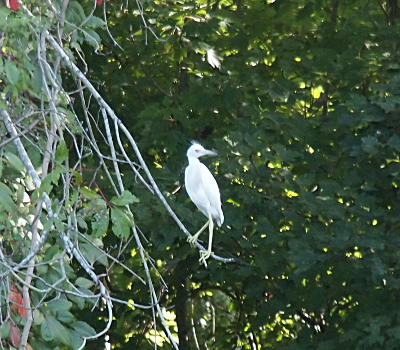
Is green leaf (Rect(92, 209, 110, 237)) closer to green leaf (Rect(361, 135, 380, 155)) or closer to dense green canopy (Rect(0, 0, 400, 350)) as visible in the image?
dense green canopy (Rect(0, 0, 400, 350))

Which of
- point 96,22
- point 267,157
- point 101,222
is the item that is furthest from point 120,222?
point 267,157

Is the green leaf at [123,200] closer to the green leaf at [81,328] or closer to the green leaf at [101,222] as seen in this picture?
the green leaf at [101,222]

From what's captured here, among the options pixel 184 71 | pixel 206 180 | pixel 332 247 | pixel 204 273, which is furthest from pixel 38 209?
pixel 184 71

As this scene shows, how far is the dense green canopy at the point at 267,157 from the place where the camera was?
5.05 meters

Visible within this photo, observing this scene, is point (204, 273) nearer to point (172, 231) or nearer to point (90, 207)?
point (172, 231)

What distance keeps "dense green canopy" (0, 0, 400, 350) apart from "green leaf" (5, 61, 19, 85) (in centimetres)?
196

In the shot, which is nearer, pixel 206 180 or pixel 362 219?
pixel 206 180

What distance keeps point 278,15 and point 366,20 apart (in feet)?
2.19

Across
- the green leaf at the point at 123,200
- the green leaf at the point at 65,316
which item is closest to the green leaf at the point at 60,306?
the green leaf at the point at 65,316

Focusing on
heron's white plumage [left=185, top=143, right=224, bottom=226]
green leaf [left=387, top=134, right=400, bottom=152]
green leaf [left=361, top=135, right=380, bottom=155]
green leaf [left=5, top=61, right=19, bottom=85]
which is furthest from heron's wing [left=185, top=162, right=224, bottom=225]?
green leaf [left=5, top=61, right=19, bottom=85]

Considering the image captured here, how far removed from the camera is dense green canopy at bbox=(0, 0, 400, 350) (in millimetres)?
5055

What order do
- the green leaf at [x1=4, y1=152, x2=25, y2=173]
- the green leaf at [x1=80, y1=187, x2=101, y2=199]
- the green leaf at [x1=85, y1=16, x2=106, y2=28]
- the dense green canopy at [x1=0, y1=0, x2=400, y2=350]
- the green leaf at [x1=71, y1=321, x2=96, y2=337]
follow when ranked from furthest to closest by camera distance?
1. the dense green canopy at [x1=0, y1=0, x2=400, y2=350]
2. the green leaf at [x1=85, y1=16, x2=106, y2=28]
3. the green leaf at [x1=71, y1=321, x2=96, y2=337]
4. the green leaf at [x1=4, y1=152, x2=25, y2=173]
5. the green leaf at [x1=80, y1=187, x2=101, y2=199]

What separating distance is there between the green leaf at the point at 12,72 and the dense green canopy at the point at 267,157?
196cm

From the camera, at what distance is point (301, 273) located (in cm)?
530
